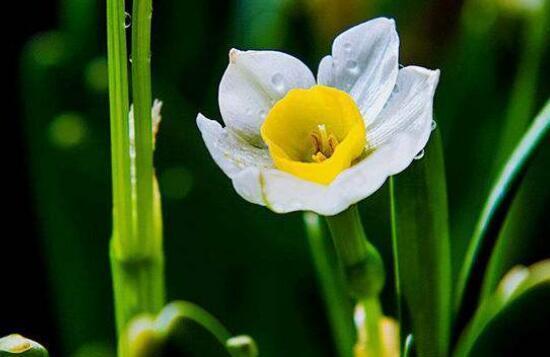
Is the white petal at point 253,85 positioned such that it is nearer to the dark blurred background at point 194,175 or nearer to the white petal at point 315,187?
the white petal at point 315,187

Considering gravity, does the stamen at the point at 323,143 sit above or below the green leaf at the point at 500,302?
above

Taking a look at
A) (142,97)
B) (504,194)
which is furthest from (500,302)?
(142,97)

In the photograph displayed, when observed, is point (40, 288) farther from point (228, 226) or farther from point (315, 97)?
point (315, 97)

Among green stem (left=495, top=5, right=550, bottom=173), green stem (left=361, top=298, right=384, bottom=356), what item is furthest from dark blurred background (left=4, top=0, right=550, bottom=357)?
green stem (left=361, top=298, right=384, bottom=356)

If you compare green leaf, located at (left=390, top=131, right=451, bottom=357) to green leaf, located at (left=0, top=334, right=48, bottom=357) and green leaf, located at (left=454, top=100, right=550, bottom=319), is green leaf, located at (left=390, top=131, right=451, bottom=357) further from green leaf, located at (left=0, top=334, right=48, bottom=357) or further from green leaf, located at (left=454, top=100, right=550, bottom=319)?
green leaf, located at (left=0, top=334, right=48, bottom=357)

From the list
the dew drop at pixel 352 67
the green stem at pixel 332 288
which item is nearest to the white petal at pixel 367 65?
the dew drop at pixel 352 67

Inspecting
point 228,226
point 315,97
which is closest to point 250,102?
point 315,97
